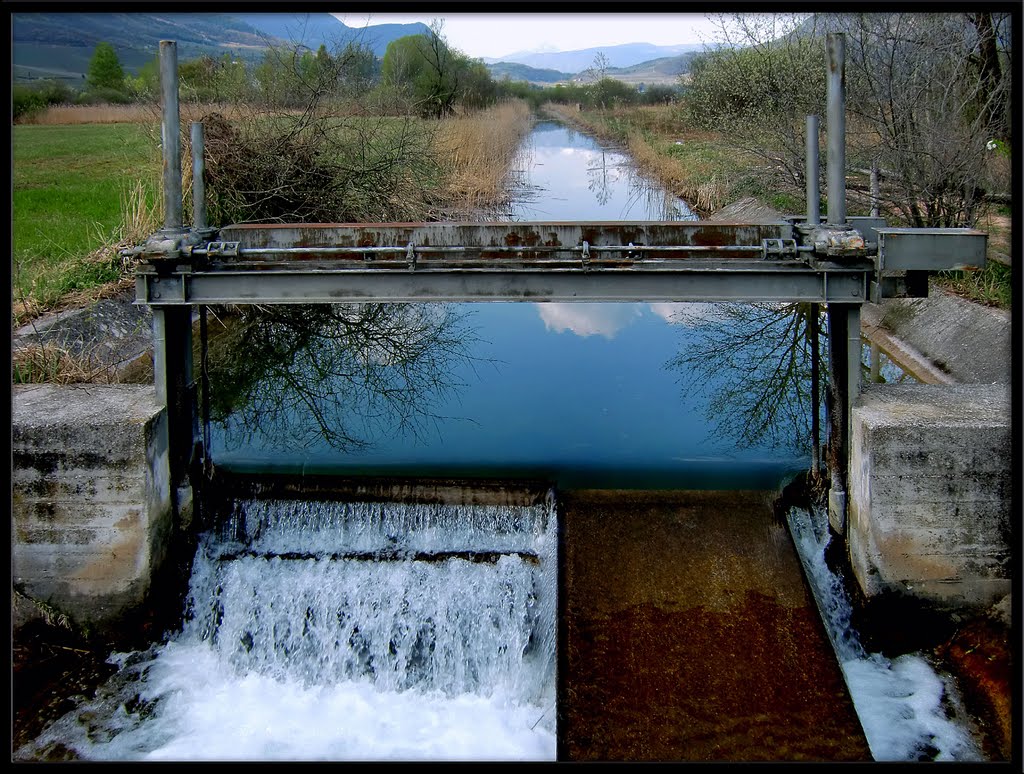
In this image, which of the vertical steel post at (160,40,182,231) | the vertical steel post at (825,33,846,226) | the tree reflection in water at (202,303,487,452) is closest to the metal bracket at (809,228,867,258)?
the vertical steel post at (825,33,846,226)

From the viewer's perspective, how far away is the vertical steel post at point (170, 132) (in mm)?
6734

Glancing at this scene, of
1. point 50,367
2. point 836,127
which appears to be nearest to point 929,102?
point 836,127

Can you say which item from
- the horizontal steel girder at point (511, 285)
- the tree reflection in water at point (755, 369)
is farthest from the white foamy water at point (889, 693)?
the horizontal steel girder at point (511, 285)

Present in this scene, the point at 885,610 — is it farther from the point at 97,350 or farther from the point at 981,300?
the point at 97,350

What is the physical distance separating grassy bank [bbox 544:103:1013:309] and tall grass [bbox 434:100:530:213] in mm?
3627

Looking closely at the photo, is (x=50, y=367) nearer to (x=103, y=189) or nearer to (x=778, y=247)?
(x=778, y=247)

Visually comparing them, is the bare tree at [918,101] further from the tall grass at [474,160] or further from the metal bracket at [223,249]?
the metal bracket at [223,249]

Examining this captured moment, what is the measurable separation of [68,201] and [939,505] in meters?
16.2

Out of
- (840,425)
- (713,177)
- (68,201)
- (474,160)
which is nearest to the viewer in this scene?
(840,425)

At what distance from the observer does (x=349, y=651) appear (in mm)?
6656

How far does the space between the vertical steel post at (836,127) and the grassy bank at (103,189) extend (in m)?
5.38

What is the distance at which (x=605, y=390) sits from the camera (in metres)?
10.2

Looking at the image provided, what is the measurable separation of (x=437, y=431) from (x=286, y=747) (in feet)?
12.6

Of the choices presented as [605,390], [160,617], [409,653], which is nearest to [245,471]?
[160,617]
